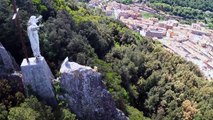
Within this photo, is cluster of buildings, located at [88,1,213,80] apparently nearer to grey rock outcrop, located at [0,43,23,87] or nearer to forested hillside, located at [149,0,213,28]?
forested hillside, located at [149,0,213,28]

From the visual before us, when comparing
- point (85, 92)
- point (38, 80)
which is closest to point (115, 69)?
point (85, 92)

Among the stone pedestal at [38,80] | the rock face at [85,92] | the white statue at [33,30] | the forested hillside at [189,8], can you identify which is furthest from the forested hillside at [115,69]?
the forested hillside at [189,8]

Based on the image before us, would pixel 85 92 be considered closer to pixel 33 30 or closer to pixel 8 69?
pixel 8 69

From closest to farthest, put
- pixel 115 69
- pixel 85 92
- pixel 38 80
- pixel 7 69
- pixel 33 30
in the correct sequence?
pixel 33 30, pixel 38 80, pixel 7 69, pixel 85 92, pixel 115 69

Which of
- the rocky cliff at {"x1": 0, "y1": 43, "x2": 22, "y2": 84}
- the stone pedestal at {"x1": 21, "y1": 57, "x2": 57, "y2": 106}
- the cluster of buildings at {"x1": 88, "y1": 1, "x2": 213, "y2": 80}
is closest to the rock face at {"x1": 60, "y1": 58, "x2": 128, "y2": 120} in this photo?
the stone pedestal at {"x1": 21, "y1": 57, "x2": 57, "y2": 106}

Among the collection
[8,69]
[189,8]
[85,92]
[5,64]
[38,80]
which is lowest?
[189,8]
